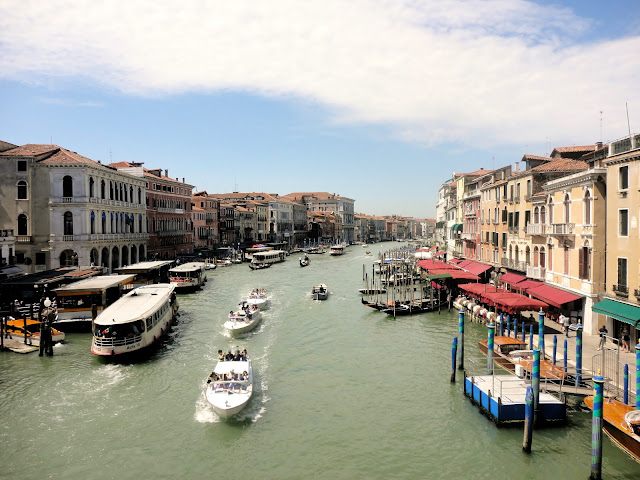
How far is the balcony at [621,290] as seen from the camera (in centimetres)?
1898

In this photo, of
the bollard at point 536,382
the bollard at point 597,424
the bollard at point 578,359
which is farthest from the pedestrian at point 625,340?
the bollard at point 597,424

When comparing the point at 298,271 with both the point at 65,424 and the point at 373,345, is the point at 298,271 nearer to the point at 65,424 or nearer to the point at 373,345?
the point at 373,345

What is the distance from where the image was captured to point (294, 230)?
119 meters

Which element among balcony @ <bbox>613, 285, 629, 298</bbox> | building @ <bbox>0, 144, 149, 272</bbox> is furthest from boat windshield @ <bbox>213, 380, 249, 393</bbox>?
building @ <bbox>0, 144, 149, 272</bbox>

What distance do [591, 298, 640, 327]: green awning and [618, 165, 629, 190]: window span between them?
15.5 ft

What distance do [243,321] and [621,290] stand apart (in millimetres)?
18372

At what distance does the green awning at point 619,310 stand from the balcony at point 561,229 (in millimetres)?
4221

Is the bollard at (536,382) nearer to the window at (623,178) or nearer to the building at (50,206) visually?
the window at (623,178)

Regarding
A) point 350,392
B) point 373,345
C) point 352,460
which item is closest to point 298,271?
point 373,345

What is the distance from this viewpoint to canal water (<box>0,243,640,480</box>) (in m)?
12.6

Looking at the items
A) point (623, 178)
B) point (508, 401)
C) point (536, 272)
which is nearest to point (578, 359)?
point (508, 401)

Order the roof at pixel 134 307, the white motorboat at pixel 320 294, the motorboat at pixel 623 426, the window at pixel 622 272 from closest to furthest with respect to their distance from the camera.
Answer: the motorboat at pixel 623 426, the window at pixel 622 272, the roof at pixel 134 307, the white motorboat at pixel 320 294

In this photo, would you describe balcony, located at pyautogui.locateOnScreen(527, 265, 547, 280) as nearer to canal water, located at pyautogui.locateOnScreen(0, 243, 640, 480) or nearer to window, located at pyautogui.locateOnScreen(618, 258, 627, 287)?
canal water, located at pyautogui.locateOnScreen(0, 243, 640, 480)

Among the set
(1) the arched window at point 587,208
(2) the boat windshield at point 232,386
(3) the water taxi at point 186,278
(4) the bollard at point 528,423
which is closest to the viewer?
(4) the bollard at point 528,423
